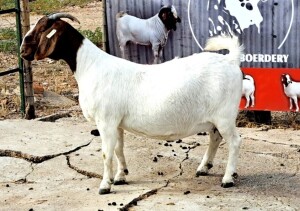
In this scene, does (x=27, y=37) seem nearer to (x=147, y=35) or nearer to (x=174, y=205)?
(x=174, y=205)

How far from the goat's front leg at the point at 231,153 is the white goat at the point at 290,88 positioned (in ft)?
6.66

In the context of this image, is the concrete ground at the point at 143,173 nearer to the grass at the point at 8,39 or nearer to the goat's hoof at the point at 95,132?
the goat's hoof at the point at 95,132

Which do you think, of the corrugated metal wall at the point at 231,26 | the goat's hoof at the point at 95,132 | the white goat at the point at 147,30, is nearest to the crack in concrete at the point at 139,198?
the goat's hoof at the point at 95,132

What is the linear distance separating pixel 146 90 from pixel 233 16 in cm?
247

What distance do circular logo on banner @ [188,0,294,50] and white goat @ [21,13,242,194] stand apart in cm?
192

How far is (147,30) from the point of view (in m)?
8.84

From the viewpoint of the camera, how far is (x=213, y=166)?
7.07m

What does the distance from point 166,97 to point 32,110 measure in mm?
3449

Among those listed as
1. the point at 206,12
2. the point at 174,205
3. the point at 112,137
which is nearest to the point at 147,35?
the point at 206,12

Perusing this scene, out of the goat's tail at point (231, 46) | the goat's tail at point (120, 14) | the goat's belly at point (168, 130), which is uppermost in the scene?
the goat's tail at point (120, 14)

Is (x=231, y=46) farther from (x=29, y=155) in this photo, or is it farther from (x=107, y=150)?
(x=29, y=155)

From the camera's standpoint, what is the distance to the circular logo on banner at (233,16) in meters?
8.30

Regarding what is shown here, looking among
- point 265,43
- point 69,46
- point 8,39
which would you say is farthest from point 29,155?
point 8,39

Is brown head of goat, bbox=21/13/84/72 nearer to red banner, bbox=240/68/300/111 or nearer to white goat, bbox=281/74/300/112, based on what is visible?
red banner, bbox=240/68/300/111
